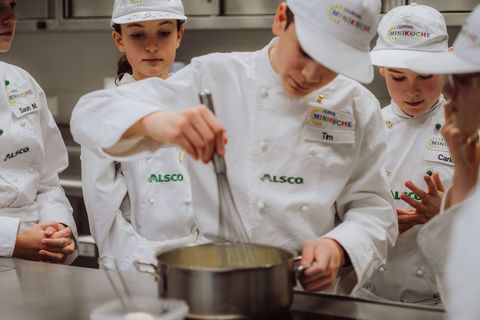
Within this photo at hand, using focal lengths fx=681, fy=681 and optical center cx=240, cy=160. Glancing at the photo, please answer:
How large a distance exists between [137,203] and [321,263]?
2.59 feet

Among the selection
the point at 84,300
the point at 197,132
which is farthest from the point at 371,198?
the point at 84,300

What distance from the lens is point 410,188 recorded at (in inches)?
65.2

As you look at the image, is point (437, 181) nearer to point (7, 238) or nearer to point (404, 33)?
point (404, 33)

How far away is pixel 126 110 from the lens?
3.97 feet

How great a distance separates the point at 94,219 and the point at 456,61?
46.2 inches

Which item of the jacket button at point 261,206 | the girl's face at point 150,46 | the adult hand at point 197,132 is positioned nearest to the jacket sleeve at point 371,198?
the jacket button at point 261,206

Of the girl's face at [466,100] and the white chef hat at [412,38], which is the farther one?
the white chef hat at [412,38]

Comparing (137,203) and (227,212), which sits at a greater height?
(227,212)

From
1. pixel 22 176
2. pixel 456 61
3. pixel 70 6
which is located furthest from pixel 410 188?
pixel 70 6

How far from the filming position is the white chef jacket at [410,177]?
5.82 feet

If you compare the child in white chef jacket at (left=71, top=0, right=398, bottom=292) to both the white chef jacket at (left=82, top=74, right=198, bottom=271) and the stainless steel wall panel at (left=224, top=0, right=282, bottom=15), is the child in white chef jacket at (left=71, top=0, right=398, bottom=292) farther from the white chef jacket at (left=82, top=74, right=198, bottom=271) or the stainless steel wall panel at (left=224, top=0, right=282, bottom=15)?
the stainless steel wall panel at (left=224, top=0, right=282, bottom=15)

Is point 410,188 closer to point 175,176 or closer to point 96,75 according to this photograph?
point 175,176

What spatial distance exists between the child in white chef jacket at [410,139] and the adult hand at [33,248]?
82cm

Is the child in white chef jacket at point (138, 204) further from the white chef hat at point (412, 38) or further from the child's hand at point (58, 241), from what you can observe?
the white chef hat at point (412, 38)
